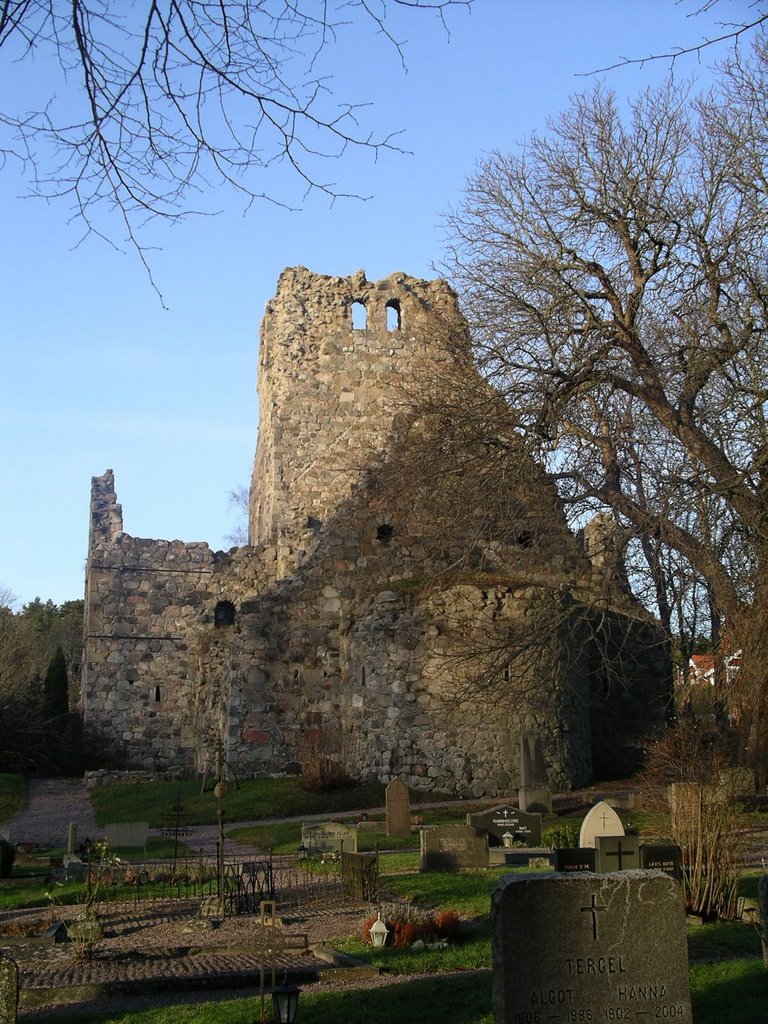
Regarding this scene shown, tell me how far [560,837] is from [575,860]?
6072 mm

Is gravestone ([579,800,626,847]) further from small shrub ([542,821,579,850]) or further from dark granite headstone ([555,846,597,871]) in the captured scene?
dark granite headstone ([555,846,597,871])

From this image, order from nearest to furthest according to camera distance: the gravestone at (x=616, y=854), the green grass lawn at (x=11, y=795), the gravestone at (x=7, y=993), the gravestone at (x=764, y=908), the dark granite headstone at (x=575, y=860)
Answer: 1. the gravestone at (x=7, y=993)
2. the gravestone at (x=764, y=908)
3. the dark granite headstone at (x=575, y=860)
4. the gravestone at (x=616, y=854)
5. the green grass lawn at (x=11, y=795)

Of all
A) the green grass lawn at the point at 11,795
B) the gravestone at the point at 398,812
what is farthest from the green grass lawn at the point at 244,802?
the gravestone at the point at 398,812

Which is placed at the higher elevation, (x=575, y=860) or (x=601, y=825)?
(x=601, y=825)

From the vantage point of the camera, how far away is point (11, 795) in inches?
1147

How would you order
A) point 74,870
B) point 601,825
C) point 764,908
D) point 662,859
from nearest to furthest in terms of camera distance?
1. point 764,908
2. point 662,859
3. point 601,825
4. point 74,870

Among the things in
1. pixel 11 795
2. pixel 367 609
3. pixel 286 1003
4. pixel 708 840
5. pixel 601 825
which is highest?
pixel 367 609

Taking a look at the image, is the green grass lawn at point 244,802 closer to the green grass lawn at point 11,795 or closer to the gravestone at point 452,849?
the green grass lawn at point 11,795

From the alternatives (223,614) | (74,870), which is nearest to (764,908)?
(74,870)

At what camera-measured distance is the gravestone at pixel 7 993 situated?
794 centimetres

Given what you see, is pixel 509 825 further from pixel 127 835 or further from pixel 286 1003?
pixel 286 1003

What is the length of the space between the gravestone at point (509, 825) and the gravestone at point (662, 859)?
5522mm

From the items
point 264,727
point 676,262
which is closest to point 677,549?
point 676,262

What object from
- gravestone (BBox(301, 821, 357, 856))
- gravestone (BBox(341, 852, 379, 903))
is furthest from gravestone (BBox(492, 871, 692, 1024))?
gravestone (BBox(301, 821, 357, 856))
